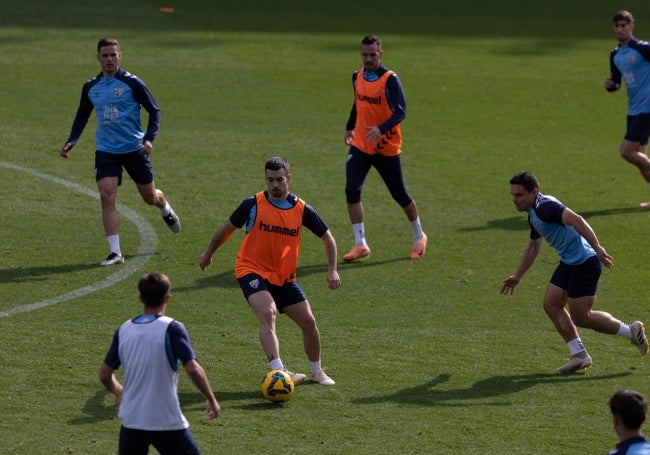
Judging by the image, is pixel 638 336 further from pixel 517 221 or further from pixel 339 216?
pixel 339 216

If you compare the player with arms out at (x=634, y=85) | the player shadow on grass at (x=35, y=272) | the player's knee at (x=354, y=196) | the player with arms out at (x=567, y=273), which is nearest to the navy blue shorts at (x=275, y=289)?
the player with arms out at (x=567, y=273)

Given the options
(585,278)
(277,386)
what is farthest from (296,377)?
(585,278)

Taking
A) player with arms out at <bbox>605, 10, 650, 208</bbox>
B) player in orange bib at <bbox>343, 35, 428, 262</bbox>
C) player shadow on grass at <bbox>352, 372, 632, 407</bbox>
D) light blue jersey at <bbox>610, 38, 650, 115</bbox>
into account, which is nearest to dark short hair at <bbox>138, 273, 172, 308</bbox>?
player shadow on grass at <bbox>352, 372, 632, 407</bbox>

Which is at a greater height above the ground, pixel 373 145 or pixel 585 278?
pixel 373 145

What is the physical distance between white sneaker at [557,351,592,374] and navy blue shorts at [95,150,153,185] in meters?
5.78

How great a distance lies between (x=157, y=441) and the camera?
307 inches

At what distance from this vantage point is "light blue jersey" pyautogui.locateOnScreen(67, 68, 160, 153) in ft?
47.5

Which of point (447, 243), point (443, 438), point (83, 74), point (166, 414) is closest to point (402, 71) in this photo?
point (83, 74)

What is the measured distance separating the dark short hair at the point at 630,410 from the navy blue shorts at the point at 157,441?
266 centimetres

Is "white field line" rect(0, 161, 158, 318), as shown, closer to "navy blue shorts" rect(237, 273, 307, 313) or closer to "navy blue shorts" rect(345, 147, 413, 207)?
"navy blue shorts" rect(345, 147, 413, 207)

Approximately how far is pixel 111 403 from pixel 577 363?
13.6ft

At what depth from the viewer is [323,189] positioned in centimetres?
1797

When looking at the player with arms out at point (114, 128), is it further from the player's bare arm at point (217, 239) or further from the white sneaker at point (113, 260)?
the player's bare arm at point (217, 239)

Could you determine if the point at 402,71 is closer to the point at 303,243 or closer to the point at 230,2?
the point at 230,2
